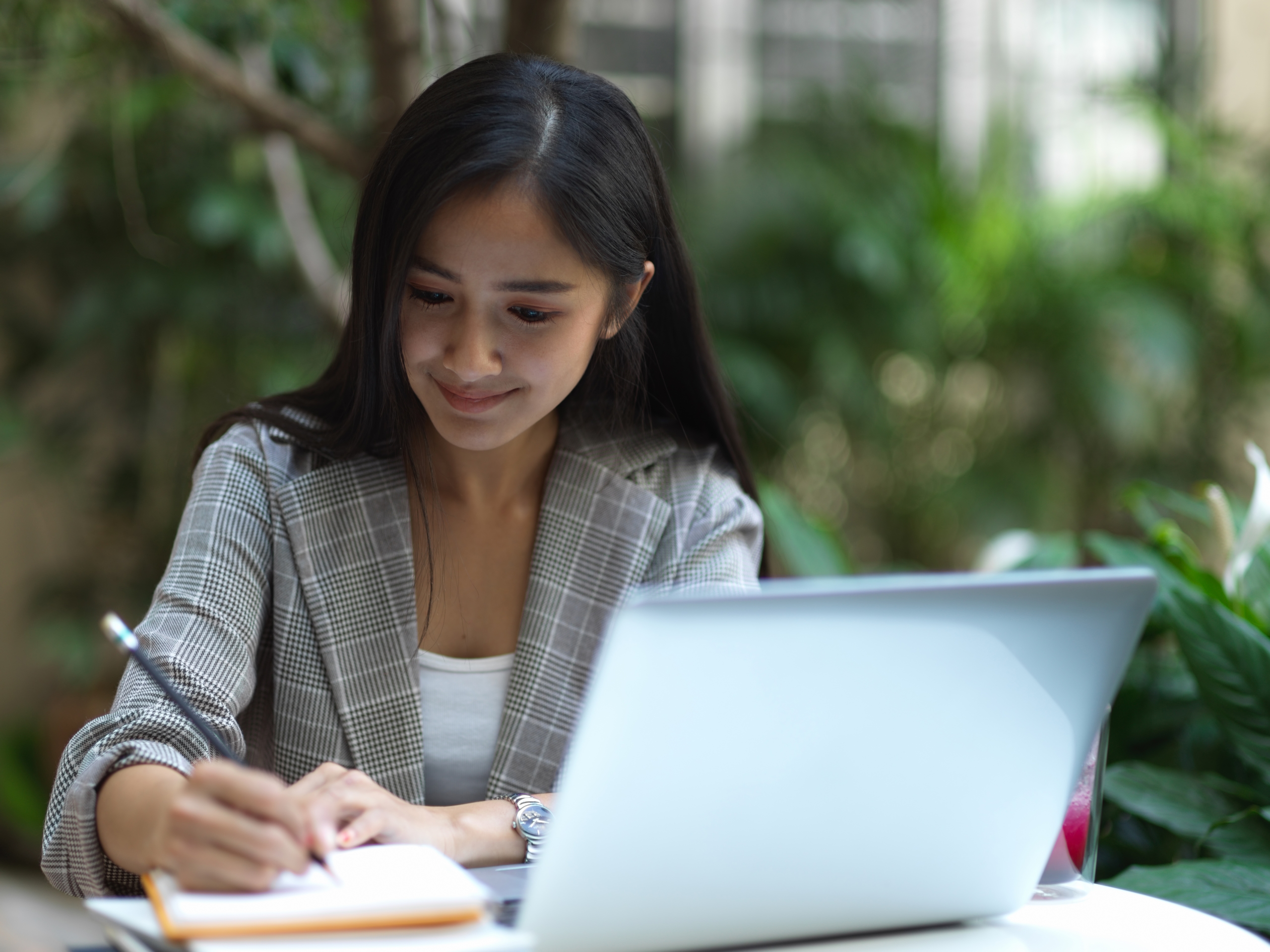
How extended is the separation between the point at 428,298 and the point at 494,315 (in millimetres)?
64

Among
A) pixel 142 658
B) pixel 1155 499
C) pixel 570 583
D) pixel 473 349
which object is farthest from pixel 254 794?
pixel 1155 499

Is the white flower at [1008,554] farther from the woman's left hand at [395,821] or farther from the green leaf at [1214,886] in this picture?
the woman's left hand at [395,821]

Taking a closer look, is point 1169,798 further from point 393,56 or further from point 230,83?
point 230,83

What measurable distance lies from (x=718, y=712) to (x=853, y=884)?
0.57 ft

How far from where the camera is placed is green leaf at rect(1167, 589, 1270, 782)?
4.05 feet

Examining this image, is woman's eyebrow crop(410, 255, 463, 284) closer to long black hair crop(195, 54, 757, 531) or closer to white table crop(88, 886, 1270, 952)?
long black hair crop(195, 54, 757, 531)

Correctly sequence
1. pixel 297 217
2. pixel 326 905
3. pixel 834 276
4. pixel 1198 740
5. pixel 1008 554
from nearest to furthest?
pixel 326 905 → pixel 1198 740 → pixel 1008 554 → pixel 297 217 → pixel 834 276

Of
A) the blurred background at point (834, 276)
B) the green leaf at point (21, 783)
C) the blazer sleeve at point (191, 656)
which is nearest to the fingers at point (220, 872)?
the blazer sleeve at point (191, 656)

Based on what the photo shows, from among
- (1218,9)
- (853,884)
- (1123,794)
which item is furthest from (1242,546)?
(1218,9)

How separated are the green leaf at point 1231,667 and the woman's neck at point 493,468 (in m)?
0.64

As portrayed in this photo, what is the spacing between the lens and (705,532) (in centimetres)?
126

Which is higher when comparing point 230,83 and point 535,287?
point 230,83

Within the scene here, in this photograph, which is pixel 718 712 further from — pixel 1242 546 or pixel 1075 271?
pixel 1075 271

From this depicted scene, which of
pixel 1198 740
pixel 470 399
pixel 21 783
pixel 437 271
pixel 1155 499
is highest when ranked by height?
pixel 437 271
